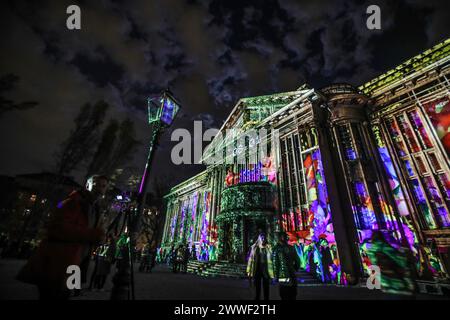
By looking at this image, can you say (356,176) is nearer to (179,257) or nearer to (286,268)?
(286,268)

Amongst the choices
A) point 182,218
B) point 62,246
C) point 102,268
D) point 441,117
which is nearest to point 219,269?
point 102,268

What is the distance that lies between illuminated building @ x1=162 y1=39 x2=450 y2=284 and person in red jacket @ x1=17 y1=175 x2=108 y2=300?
9.95 m

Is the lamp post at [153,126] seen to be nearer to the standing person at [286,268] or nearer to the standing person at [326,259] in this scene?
the standing person at [286,268]

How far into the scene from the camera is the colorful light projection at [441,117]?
1311 cm

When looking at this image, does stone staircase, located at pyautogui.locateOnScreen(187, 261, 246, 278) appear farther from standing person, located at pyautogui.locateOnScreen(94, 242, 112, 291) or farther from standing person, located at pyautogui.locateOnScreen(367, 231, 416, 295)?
standing person, located at pyautogui.locateOnScreen(367, 231, 416, 295)

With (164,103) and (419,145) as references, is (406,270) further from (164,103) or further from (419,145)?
(419,145)

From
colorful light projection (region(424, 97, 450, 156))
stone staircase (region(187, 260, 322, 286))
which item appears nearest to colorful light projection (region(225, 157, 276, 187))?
stone staircase (region(187, 260, 322, 286))

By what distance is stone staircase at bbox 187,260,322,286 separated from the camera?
1240 cm

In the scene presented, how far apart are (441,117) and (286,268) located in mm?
15749

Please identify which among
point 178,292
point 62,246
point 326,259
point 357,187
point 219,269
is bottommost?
point 178,292

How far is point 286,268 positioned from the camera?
233 inches

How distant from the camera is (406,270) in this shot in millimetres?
4082
